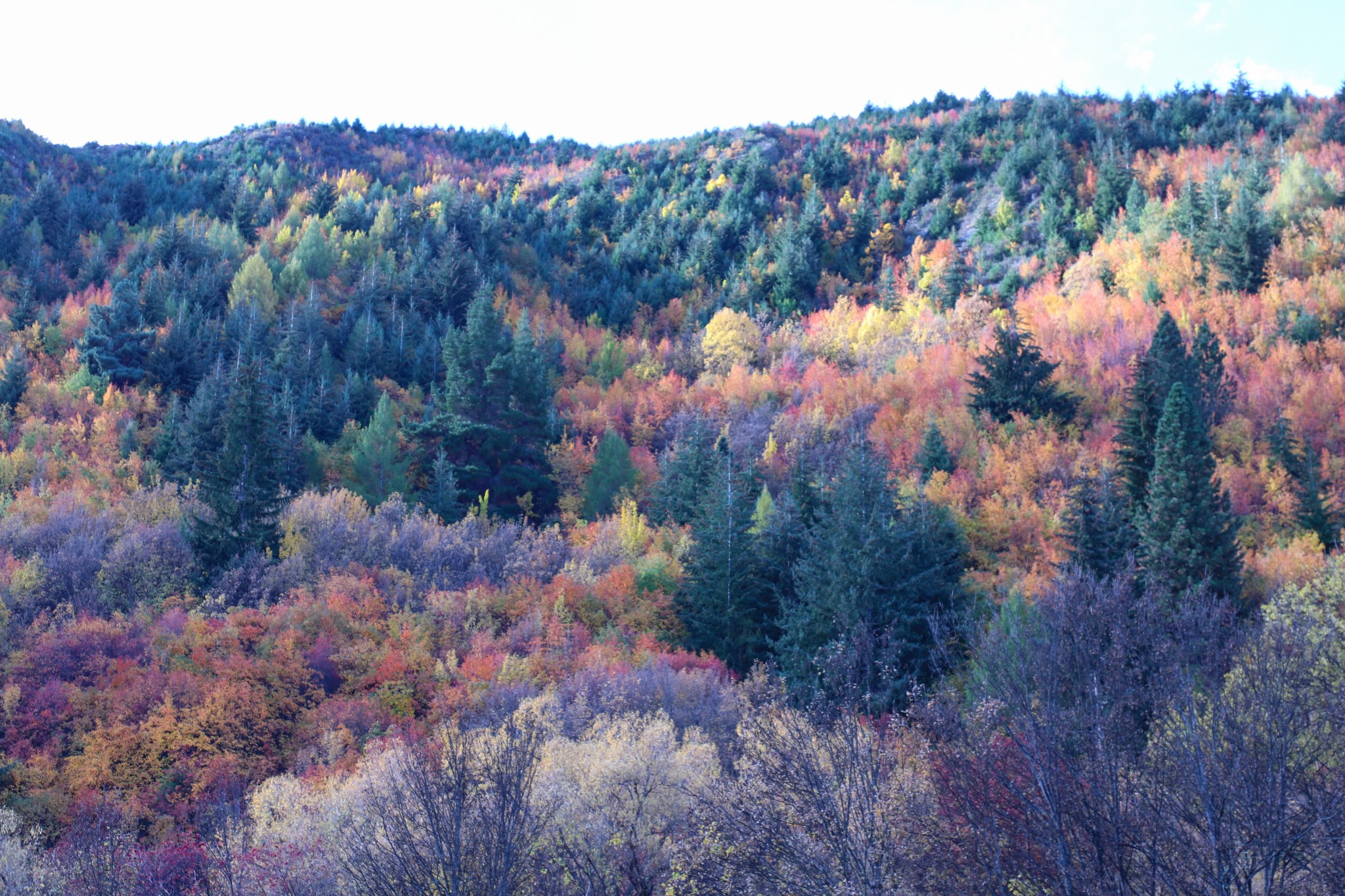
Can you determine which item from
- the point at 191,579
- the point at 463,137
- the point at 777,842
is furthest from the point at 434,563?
the point at 463,137

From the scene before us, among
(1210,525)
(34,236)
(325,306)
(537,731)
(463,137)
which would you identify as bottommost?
(537,731)

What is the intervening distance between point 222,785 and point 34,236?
214 ft

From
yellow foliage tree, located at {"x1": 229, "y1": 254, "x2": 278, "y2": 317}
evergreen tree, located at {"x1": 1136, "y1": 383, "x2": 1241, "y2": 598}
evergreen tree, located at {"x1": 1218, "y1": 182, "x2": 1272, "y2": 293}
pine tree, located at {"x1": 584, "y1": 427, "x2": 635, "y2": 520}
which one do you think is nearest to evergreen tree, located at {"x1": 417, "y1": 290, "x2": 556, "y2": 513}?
pine tree, located at {"x1": 584, "y1": 427, "x2": 635, "y2": 520}

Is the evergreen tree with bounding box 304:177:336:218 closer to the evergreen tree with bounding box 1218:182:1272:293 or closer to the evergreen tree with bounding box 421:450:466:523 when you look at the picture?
the evergreen tree with bounding box 421:450:466:523

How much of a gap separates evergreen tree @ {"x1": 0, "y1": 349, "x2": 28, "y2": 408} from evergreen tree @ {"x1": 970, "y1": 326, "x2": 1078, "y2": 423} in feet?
162

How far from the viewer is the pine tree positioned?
141ft

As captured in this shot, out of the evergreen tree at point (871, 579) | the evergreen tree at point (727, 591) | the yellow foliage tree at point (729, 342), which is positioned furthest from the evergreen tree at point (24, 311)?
the evergreen tree at point (871, 579)

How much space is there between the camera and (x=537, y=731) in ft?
59.7

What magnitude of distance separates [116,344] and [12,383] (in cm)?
559

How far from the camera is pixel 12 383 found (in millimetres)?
45062

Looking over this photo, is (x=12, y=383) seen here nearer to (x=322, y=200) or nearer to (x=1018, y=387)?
(x=322, y=200)

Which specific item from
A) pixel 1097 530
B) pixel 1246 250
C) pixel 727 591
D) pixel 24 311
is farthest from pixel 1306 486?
pixel 24 311

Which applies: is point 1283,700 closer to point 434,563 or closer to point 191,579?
point 434,563

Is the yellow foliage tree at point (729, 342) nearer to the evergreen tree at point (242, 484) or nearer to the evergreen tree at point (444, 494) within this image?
the evergreen tree at point (444, 494)
